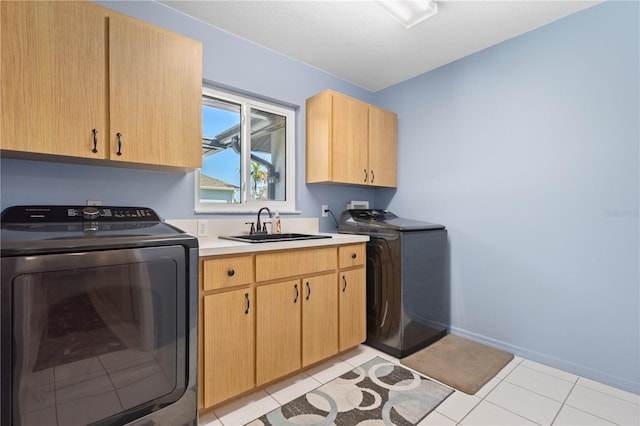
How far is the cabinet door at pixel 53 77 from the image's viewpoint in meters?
1.28

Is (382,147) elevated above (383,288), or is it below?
above

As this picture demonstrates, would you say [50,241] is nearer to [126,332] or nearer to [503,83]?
[126,332]

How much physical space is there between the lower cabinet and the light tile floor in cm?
11


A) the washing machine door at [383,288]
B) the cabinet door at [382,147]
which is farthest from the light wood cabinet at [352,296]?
the cabinet door at [382,147]

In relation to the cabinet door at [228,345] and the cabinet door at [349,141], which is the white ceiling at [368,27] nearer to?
the cabinet door at [349,141]

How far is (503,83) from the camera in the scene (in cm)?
243

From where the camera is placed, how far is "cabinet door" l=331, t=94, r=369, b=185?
2.62 m

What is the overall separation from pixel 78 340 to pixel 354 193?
2.59 metres

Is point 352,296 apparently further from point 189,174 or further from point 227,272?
point 189,174

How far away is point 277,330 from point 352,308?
0.70m

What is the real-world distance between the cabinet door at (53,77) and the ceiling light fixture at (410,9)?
65.2 inches

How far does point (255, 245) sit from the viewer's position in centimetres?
174

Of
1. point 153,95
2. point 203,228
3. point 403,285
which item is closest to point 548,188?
point 403,285

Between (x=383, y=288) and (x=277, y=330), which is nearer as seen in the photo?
(x=277, y=330)
